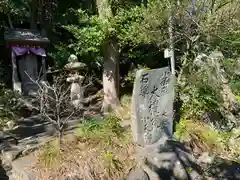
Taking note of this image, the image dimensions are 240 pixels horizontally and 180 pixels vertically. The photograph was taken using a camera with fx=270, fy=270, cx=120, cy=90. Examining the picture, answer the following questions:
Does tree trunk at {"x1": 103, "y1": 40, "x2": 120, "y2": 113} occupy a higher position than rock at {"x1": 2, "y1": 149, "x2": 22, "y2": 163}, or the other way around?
tree trunk at {"x1": 103, "y1": 40, "x2": 120, "y2": 113}

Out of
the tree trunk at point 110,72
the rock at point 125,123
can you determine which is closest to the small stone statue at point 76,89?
the tree trunk at point 110,72

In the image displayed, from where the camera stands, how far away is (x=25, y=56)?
11.4m

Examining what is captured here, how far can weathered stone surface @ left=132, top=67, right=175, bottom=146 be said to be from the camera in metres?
5.93

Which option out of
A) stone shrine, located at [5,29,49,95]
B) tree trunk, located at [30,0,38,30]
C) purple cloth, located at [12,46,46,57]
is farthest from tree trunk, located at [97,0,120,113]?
tree trunk, located at [30,0,38,30]

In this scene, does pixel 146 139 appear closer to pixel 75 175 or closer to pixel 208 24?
pixel 75 175

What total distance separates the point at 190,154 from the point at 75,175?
2547 mm

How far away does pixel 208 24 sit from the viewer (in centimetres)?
733

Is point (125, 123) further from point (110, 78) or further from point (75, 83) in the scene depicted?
point (75, 83)

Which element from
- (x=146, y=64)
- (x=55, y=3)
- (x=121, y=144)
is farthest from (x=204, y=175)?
(x=55, y=3)

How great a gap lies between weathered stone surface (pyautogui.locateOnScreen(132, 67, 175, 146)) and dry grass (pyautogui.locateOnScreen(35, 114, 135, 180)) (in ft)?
1.53

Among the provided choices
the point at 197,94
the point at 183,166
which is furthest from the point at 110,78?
the point at 183,166

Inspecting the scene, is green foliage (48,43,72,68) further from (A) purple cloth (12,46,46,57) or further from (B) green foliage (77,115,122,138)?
(B) green foliage (77,115,122,138)

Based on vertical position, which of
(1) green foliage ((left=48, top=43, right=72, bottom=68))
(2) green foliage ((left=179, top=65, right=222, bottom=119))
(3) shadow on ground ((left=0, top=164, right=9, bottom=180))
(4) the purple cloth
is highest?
(4) the purple cloth

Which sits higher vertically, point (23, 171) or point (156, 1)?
point (156, 1)
